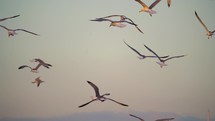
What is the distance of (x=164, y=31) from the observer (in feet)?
12.7

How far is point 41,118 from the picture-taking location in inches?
141

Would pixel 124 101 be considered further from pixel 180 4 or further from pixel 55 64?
pixel 180 4

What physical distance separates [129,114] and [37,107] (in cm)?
134

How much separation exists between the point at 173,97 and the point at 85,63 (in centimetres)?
143

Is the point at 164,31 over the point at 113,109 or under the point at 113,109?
over

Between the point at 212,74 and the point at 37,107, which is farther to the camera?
the point at 212,74

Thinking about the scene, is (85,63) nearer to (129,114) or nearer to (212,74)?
(129,114)

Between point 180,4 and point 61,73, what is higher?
point 180,4

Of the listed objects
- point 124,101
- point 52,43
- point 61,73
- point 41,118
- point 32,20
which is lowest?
point 41,118

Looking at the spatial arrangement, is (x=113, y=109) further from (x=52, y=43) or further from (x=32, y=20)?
(x=32, y=20)

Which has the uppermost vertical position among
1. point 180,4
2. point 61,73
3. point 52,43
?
A: point 180,4

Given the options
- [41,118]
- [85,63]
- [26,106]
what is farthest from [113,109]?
[26,106]

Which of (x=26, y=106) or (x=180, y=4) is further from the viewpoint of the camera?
(x=180, y=4)

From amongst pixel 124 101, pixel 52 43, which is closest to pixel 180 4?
pixel 124 101
